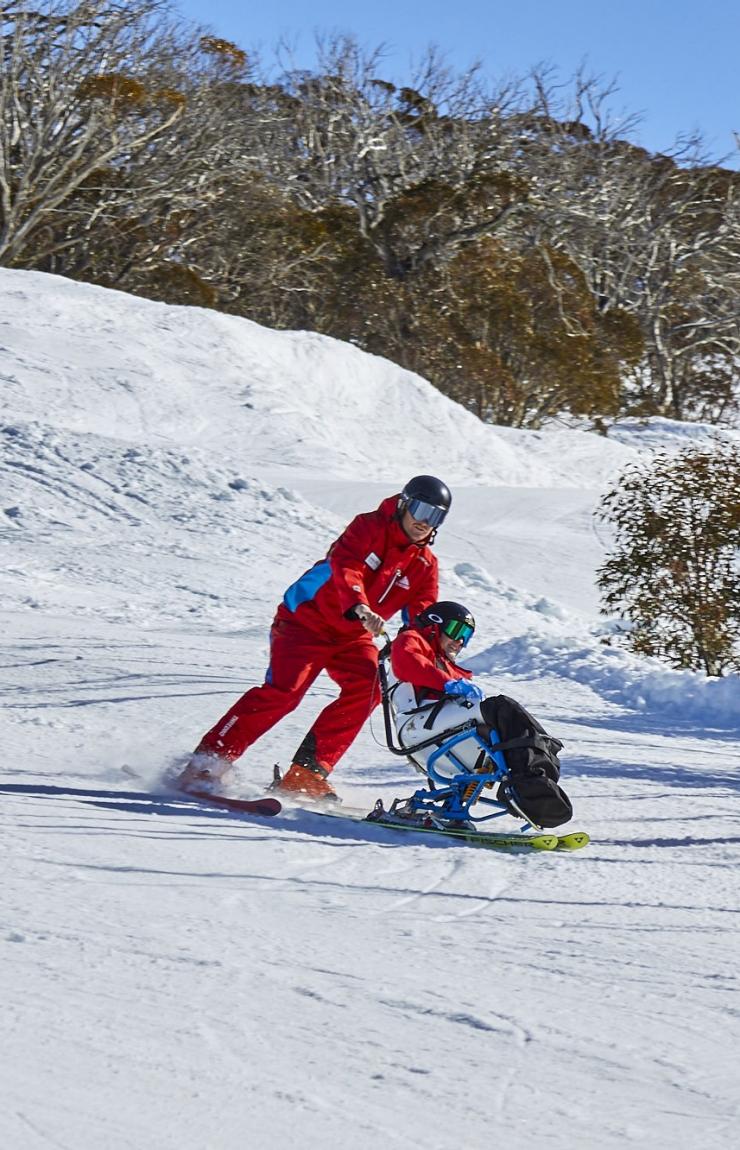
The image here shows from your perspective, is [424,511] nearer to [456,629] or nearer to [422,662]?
[456,629]

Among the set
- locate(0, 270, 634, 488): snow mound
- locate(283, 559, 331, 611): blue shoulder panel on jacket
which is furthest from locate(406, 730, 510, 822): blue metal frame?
locate(0, 270, 634, 488): snow mound

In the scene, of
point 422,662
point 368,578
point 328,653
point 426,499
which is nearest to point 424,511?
point 426,499

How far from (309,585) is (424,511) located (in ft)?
1.92

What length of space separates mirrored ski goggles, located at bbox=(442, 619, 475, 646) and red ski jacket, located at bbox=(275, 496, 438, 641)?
31cm

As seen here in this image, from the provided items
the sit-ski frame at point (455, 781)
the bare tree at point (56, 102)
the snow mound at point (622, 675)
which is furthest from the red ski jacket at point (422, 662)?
the bare tree at point (56, 102)

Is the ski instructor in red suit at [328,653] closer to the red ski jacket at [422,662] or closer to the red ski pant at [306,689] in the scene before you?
the red ski pant at [306,689]

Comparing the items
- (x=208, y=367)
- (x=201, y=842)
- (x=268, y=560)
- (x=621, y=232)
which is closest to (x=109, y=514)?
(x=268, y=560)

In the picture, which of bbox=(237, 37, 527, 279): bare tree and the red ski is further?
bbox=(237, 37, 527, 279): bare tree

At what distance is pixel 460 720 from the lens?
508 centimetres

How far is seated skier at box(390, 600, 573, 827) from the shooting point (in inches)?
191

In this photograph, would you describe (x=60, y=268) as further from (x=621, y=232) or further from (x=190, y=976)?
(x=190, y=976)

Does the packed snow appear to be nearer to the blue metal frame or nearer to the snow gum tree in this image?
the blue metal frame

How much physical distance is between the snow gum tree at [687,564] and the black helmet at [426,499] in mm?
4741

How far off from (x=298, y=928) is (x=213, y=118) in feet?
94.2
